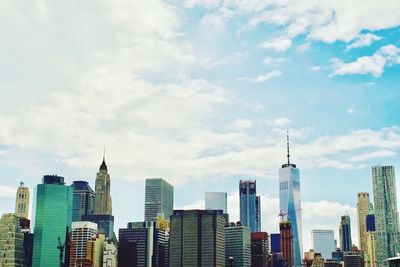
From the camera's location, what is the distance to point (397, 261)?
256 ft
